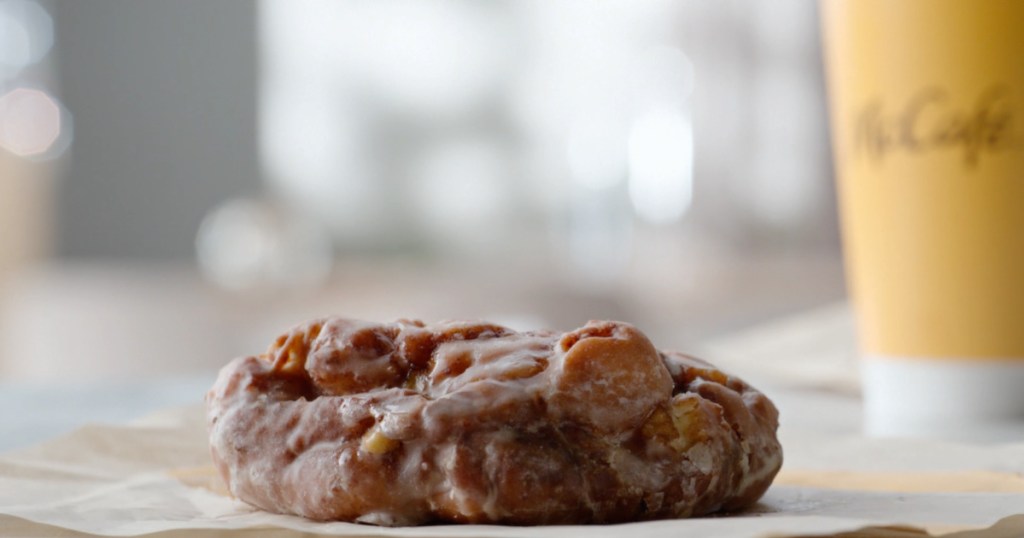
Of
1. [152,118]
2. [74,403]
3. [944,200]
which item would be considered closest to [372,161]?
[152,118]

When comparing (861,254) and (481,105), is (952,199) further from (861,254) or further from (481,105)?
(481,105)

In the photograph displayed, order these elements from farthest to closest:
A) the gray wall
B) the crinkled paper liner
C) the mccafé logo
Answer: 1. the gray wall
2. the mccafé logo
3. the crinkled paper liner

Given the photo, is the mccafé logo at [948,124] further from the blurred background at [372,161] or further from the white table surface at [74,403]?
the blurred background at [372,161]

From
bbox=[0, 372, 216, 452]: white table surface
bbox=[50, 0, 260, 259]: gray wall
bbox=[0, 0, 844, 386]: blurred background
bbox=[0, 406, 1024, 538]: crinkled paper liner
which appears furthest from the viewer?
bbox=[50, 0, 260, 259]: gray wall

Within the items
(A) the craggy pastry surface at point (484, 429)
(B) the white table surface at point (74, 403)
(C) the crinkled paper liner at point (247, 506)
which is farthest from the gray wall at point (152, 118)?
(A) the craggy pastry surface at point (484, 429)

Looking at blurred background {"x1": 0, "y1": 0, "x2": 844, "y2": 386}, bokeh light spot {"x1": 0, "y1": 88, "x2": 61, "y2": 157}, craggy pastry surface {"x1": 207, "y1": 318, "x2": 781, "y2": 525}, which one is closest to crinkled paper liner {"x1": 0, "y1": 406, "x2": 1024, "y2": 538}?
craggy pastry surface {"x1": 207, "y1": 318, "x2": 781, "y2": 525}

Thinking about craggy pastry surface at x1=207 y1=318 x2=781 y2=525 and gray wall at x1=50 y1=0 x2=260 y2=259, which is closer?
craggy pastry surface at x1=207 y1=318 x2=781 y2=525

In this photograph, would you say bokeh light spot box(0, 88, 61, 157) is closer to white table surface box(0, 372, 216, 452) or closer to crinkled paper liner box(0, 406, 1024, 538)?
white table surface box(0, 372, 216, 452)
